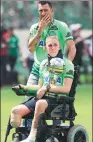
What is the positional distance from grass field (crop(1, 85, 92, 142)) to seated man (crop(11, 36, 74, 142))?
221 centimetres

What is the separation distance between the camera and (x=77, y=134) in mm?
9891

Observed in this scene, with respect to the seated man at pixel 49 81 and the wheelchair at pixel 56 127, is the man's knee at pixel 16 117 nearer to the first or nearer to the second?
the seated man at pixel 49 81

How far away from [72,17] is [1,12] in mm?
2675

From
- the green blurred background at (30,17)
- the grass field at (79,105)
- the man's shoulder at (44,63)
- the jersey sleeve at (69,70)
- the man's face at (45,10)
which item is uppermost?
the green blurred background at (30,17)

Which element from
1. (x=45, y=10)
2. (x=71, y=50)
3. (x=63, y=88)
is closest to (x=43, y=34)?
(x=45, y=10)

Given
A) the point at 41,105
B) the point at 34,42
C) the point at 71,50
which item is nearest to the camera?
the point at 41,105

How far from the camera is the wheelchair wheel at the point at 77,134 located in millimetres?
9750

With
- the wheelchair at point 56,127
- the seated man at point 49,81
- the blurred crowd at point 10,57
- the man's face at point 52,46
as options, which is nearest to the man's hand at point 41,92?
the seated man at point 49,81

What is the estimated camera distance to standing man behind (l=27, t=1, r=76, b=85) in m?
9.98

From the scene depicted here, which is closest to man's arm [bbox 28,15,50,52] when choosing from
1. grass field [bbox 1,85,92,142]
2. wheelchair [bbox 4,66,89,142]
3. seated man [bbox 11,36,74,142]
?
seated man [bbox 11,36,74,142]

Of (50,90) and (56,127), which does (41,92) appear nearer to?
(50,90)

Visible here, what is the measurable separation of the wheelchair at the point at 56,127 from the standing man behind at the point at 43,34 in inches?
20.8

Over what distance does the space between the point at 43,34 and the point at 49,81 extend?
0.82 meters

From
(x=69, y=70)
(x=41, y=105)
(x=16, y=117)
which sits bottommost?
(x=16, y=117)
